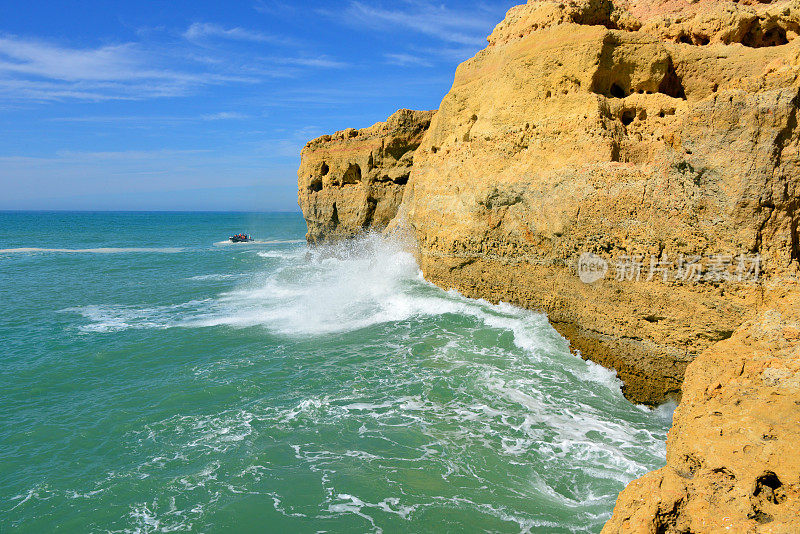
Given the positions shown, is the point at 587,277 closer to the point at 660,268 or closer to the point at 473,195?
the point at 660,268

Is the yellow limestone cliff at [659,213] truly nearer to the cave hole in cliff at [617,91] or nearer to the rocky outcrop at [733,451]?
the rocky outcrop at [733,451]

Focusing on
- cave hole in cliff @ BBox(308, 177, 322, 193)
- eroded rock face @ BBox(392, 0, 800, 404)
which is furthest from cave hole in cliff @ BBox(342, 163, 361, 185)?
eroded rock face @ BBox(392, 0, 800, 404)

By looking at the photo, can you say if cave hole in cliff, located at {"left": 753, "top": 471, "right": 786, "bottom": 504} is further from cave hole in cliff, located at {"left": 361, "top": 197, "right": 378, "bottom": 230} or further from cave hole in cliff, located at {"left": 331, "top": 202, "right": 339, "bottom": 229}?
cave hole in cliff, located at {"left": 331, "top": 202, "right": 339, "bottom": 229}

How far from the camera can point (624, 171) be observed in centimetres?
862

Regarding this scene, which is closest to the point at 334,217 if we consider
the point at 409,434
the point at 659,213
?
the point at 659,213

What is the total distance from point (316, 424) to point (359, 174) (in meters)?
19.5

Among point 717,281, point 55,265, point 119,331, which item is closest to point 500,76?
point 717,281

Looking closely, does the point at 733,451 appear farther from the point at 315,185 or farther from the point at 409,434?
the point at 315,185

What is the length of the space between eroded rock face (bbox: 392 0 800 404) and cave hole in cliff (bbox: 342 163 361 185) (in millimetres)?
10631

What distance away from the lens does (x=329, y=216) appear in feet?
84.4

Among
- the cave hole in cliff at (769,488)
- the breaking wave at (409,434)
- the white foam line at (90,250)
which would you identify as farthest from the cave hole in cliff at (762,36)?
the white foam line at (90,250)

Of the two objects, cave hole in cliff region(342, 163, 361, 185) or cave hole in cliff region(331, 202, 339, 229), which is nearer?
cave hole in cliff region(342, 163, 361, 185)

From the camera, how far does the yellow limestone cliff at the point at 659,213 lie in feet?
13.1

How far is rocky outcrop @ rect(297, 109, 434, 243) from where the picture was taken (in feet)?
75.8
